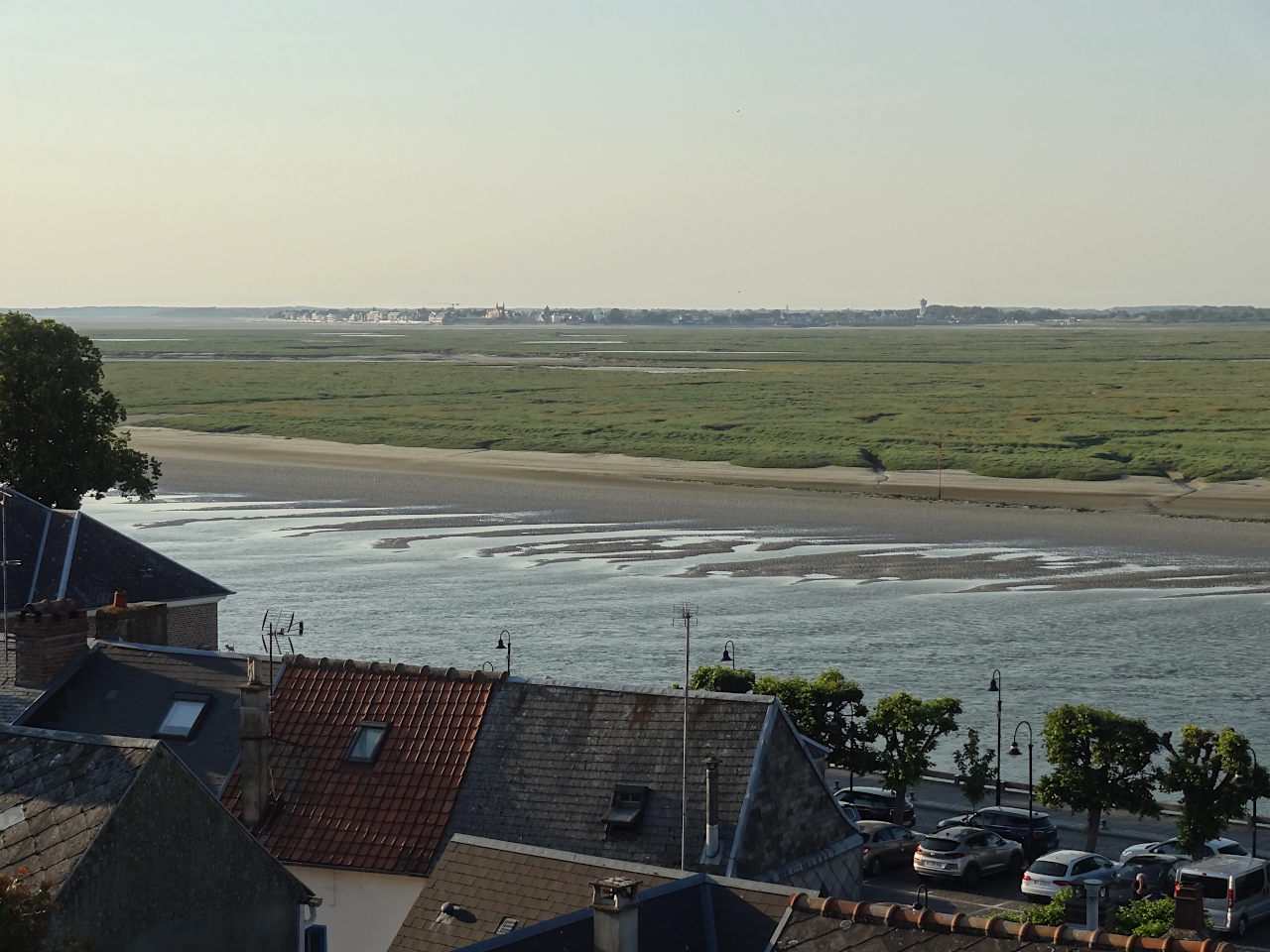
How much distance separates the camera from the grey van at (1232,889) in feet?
103

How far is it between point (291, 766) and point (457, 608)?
3652 cm

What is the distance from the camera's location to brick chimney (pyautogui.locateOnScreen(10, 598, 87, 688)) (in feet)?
97.8

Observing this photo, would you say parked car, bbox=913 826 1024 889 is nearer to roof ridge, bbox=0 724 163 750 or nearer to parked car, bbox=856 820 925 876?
→ parked car, bbox=856 820 925 876

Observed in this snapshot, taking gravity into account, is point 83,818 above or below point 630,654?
above

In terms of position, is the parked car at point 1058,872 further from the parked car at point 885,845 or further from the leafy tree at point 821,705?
the leafy tree at point 821,705

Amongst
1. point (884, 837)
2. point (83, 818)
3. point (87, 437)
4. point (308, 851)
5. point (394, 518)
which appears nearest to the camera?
point (83, 818)

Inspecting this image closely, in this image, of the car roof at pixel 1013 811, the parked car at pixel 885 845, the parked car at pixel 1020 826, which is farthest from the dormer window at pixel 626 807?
the car roof at pixel 1013 811

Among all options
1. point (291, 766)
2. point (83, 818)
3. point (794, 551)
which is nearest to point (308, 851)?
point (291, 766)

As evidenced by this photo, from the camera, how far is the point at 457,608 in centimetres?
6372

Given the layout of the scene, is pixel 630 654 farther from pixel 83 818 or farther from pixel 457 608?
pixel 83 818

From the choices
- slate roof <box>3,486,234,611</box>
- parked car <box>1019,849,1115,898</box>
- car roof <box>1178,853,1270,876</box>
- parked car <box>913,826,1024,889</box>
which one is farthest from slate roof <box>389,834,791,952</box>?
slate roof <box>3,486,234,611</box>

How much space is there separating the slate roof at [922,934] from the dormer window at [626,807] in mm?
6966

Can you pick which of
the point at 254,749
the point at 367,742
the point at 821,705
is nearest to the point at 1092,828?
the point at 821,705

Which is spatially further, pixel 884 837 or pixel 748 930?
pixel 884 837
